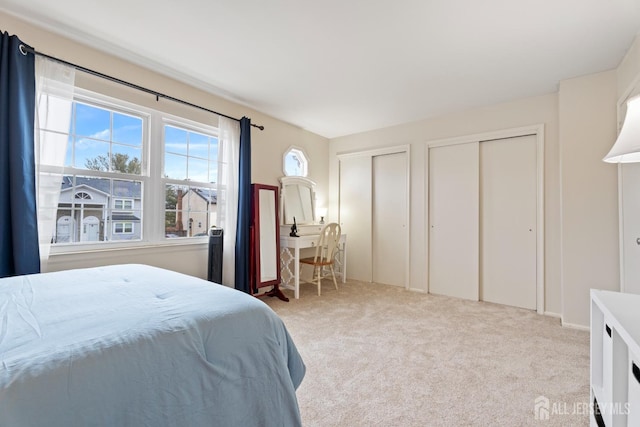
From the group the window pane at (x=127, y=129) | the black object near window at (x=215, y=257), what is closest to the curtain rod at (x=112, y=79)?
the window pane at (x=127, y=129)

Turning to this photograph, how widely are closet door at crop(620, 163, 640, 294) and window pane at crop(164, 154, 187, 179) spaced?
402 centimetres

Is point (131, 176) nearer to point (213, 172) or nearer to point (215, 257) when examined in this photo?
point (213, 172)

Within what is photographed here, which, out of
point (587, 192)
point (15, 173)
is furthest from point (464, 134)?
point (15, 173)

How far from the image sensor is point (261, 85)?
3002 millimetres

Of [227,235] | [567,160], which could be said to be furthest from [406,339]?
[567,160]

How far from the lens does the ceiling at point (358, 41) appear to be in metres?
1.88

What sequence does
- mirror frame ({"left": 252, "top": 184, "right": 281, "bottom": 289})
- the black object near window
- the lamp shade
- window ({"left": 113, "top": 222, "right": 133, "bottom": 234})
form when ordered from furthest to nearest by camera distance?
mirror frame ({"left": 252, "top": 184, "right": 281, "bottom": 289}) < the black object near window < window ({"left": 113, "top": 222, "right": 133, "bottom": 234}) < the lamp shade

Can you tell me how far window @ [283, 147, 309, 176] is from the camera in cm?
415

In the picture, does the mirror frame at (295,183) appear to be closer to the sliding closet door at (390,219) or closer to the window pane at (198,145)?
the sliding closet door at (390,219)

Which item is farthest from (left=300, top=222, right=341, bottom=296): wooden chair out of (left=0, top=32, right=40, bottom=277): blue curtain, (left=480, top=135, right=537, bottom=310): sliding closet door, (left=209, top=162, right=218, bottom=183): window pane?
(left=0, top=32, right=40, bottom=277): blue curtain

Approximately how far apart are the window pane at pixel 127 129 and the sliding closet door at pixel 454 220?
347 centimetres

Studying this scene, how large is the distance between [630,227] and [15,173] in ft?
15.0

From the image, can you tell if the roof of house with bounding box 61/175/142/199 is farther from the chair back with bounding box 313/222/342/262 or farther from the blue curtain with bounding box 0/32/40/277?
the chair back with bounding box 313/222/342/262

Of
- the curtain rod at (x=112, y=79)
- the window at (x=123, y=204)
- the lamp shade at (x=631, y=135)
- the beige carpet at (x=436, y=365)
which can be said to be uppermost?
the curtain rod at (x=112, y=79)
